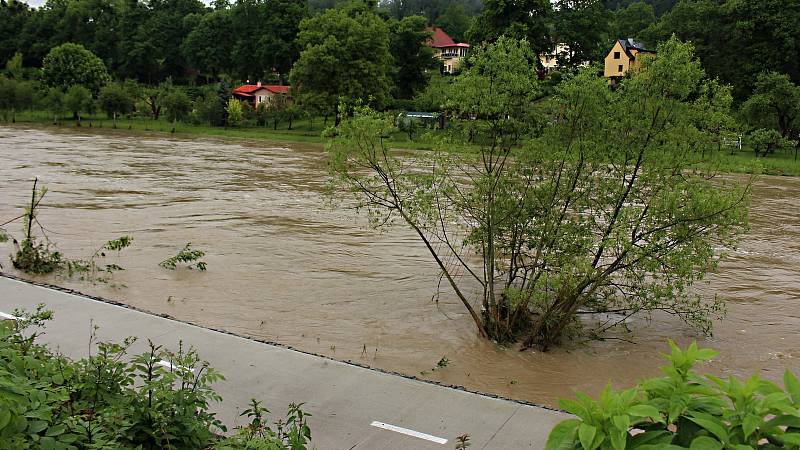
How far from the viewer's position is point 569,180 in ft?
36.2

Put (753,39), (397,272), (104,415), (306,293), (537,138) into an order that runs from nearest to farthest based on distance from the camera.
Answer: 1. (104,415)
2. (537,138)
3. (306,293)
4. (397,272)
5. (753,39)

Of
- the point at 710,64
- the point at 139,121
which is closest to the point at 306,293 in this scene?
the point at 710,64

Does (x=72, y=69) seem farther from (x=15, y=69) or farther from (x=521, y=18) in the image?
(x=521, y=18)

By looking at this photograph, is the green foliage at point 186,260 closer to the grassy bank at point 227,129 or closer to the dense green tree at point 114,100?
the grassy bank at point 227,129

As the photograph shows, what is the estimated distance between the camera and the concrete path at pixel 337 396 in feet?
21.1

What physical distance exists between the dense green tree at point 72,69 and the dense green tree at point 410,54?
100 feet

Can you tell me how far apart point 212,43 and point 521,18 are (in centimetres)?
4179

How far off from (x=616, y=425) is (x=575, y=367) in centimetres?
848

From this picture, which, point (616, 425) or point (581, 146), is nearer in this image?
point (616, 425)

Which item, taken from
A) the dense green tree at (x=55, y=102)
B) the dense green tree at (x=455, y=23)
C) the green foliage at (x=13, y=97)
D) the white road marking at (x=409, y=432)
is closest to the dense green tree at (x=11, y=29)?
the green foliage at (x=13, y=97)

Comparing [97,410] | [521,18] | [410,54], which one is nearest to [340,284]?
[97,410]

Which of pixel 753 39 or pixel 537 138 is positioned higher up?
pixel 753 39

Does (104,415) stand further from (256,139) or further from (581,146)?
(256,139)

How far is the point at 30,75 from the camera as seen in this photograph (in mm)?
81688
